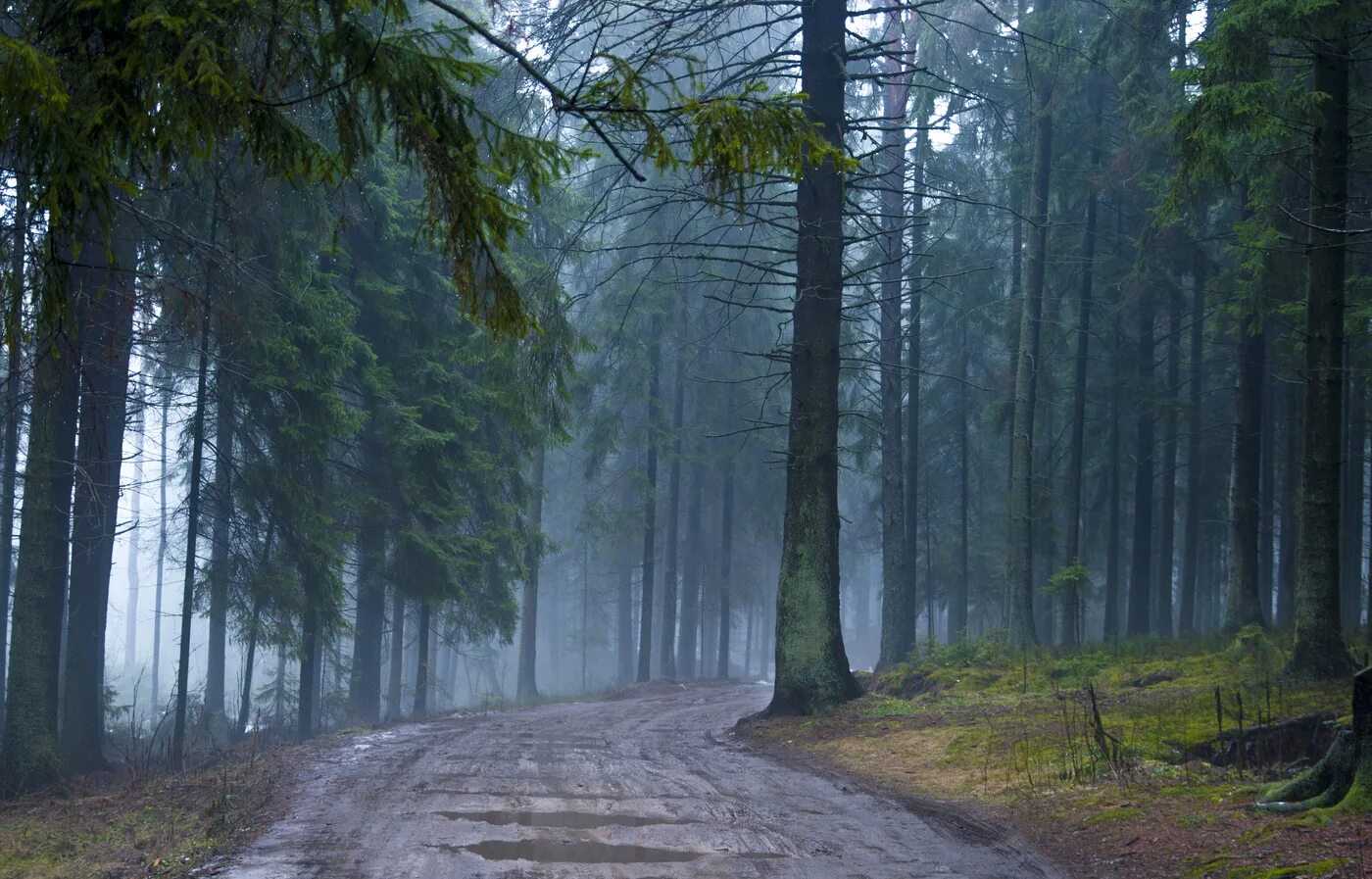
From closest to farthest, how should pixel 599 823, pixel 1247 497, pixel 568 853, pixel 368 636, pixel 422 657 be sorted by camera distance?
pixel 568 853, pixel 599 823, pixel 1247 497, pixel 422 657, pixel 368 636

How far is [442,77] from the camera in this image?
5934 millimetres

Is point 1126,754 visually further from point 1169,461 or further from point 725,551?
point 725,551

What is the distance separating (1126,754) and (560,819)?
16.6 feet

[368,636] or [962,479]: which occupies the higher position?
[962,479]

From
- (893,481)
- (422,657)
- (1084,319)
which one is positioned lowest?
(422,657)

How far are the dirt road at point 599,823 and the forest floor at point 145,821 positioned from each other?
1.15 ft

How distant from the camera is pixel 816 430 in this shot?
14312mm

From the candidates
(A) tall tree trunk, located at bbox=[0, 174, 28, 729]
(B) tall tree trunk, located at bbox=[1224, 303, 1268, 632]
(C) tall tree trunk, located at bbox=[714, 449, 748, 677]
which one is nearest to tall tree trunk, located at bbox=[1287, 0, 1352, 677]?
(B) tall tree trunk, located at bbox=[1224, 303, 1268, 632]

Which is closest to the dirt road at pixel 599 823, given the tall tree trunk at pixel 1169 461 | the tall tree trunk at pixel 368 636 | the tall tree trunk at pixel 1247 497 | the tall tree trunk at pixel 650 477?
the tall tree trunk at pixel 368 636

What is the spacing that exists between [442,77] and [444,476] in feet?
50.7

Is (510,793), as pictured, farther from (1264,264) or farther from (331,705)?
(331,705)

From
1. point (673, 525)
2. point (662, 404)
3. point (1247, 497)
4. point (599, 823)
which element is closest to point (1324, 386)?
point (1247, 497)

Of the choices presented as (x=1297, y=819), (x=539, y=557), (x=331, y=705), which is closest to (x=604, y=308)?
(x=539, y=557)

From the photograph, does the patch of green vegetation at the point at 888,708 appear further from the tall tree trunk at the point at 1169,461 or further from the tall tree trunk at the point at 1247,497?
the tall tree trunk at the point at 1169,461
